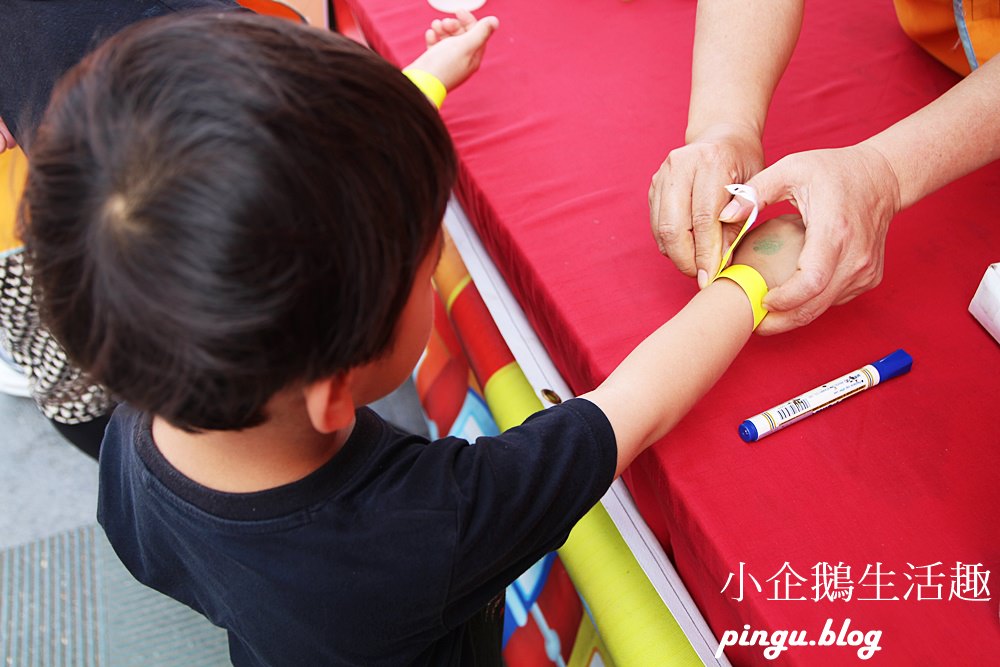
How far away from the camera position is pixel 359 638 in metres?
0.56

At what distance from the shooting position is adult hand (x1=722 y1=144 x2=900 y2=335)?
70 centimetres

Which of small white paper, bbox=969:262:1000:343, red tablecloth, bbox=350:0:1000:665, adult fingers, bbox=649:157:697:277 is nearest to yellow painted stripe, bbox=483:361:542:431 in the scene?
red tablecloth, bbox=350:0:1000:665

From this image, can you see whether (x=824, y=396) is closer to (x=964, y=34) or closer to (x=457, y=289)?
(x=964, y=34)

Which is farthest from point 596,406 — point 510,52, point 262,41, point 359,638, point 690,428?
point 510,52

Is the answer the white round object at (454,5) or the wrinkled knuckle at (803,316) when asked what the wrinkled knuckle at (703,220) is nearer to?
the wrinkled knuckle at (803,316)

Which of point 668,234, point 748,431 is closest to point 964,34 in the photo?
point 668,234

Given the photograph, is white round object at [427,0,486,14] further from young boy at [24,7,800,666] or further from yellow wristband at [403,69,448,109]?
young boy at [24,7,800,666]

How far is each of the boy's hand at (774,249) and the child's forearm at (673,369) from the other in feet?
0.12

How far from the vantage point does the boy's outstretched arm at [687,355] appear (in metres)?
0.65

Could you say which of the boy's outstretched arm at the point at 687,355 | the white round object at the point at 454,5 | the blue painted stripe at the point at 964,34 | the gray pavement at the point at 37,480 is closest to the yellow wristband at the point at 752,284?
the boy's outstretched arm at the point at 687,355

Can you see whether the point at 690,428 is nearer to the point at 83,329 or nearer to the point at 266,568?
the point at 266,568

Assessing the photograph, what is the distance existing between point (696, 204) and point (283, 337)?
18.3 inches

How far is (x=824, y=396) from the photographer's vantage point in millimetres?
704

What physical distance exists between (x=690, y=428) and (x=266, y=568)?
39 centimetres
